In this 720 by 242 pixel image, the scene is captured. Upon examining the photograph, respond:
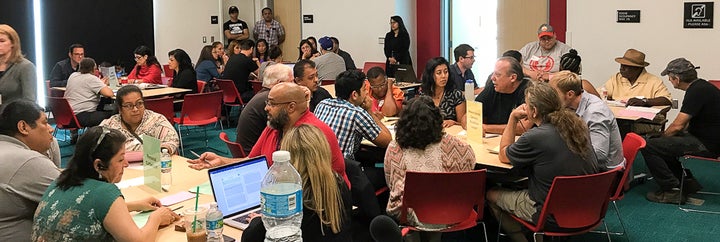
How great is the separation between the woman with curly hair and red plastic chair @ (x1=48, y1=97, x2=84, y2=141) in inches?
191

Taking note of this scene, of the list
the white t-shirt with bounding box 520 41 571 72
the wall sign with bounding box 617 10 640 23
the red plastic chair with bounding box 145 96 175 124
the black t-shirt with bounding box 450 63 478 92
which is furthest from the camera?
the wall sign with bounding box 617 10 640 23

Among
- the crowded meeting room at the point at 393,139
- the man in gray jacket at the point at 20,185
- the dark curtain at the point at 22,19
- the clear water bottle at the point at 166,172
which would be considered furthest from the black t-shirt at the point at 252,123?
the dark curtain at the point at 22,19

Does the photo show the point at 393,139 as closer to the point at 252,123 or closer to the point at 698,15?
the point at 252,123

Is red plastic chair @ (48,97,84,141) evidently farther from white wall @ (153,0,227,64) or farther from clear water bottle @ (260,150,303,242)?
clear water bottle @ (260,150,303,242)

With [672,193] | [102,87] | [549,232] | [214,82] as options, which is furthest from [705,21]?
[102,87]

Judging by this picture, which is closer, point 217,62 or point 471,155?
point 471,155

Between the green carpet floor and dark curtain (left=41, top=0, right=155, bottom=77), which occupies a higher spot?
dark curtain (left=41, top=0, right=155, bottom=77)

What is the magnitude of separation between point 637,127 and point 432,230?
336 cm

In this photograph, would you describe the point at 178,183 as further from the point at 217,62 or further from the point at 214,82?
the point at 217,62

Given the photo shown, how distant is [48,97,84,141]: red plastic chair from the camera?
24.4 ft

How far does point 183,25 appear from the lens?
41.5 feet

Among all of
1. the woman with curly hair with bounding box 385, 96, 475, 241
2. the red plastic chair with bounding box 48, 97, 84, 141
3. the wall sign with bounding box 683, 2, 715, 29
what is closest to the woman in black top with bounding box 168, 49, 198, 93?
the red plastic chair with bounding box 48, 97, 84, 141

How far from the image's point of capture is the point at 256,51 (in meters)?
12.5

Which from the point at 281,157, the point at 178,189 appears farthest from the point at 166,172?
the point at 281,157
